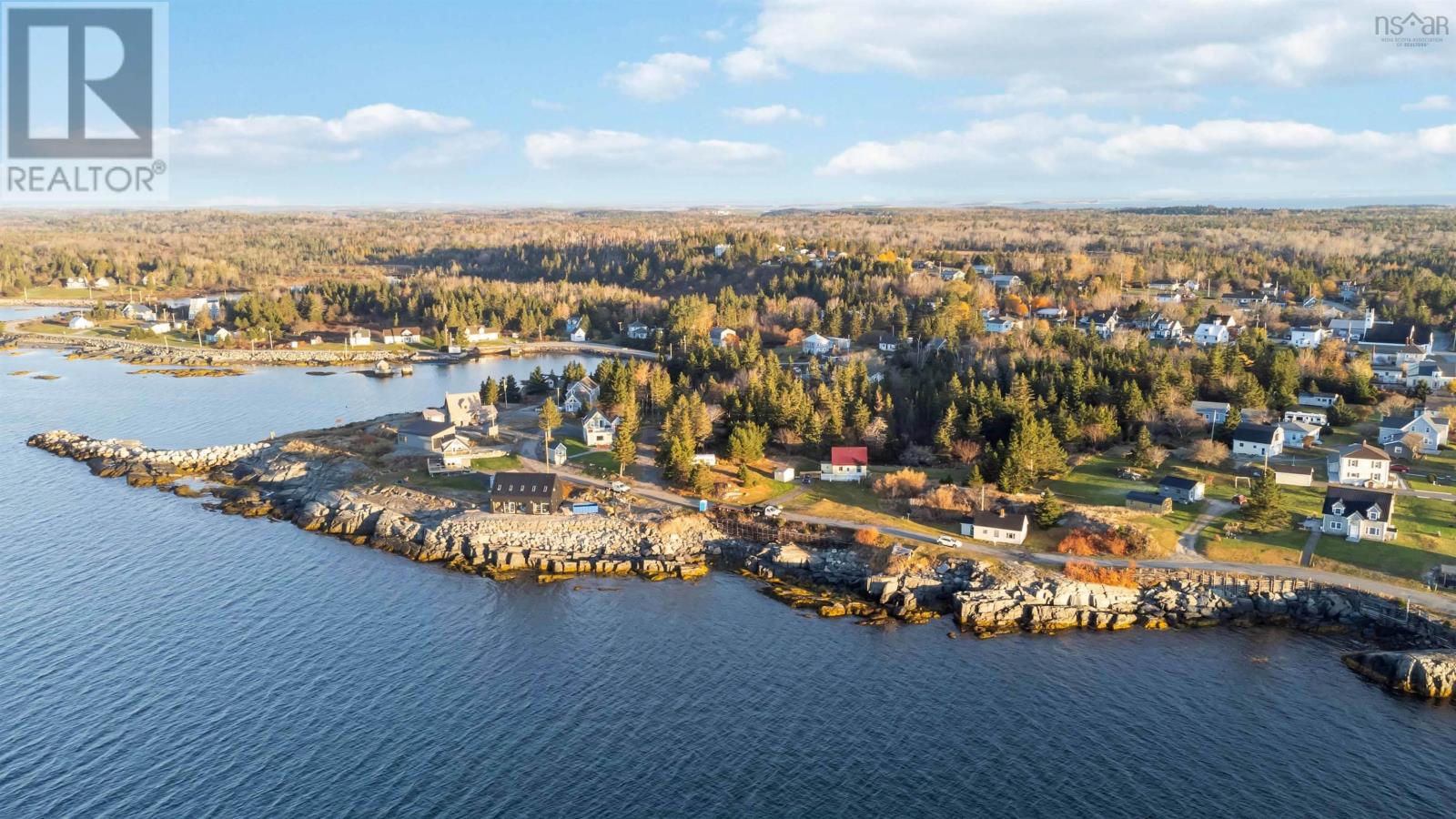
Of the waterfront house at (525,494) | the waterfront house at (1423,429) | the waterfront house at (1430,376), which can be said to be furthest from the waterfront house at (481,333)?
the waterfront house at (1430,376)

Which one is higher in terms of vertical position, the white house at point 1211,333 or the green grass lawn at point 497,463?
the white house at point 1211,333

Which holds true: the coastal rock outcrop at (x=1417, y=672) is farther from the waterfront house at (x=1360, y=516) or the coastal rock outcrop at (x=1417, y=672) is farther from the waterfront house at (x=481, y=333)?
the waterfront house at (x=481, y=333)

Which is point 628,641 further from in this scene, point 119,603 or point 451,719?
point 119,603

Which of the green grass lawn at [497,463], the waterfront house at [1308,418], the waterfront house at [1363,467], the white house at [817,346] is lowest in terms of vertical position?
the green grass lawn at [497,463]

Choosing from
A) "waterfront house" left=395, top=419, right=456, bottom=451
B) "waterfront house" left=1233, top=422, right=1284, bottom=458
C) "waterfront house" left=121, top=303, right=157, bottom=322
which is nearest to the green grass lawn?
"waterfront house" left=395, top=419, right=456, bottom=451

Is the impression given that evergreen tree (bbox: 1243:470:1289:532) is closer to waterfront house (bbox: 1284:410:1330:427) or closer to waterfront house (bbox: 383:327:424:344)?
waterfront house (bbox: 1284:410:1330:427)
